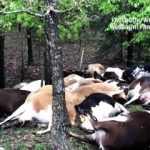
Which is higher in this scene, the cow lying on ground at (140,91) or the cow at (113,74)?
the cow lying on ground at (140,91)

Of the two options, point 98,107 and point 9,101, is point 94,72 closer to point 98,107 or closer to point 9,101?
point 9,101

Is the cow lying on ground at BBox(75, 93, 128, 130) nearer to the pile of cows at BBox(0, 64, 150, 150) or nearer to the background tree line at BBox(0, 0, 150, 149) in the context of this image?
the pile of cows at BBox(0, 64, 150, 150)

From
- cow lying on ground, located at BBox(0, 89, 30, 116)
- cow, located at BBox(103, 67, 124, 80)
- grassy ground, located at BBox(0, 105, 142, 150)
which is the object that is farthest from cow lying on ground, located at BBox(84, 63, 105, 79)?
grassy ground, located at BBox(0, 105, 142, 150)

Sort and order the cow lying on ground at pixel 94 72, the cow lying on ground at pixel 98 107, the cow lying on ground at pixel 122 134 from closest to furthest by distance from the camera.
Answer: the cow lying on ground at pixel 122 134 → the cow lying on ground at pixel 98 107 → the cow lying on ground at pixel 94 72

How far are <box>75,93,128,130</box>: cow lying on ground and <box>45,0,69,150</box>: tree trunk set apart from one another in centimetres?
148

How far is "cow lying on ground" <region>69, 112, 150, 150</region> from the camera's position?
696 cm

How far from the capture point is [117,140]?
696cm

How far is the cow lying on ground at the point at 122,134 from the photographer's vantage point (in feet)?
22.9

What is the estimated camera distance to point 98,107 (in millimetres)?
8203

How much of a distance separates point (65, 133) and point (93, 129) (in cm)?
106

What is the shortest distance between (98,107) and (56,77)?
2.31 metres

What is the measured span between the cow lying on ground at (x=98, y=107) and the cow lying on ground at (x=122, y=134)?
734mm

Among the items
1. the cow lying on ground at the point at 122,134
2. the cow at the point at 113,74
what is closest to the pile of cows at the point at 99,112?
the cow lying on ground at the point at 122,134

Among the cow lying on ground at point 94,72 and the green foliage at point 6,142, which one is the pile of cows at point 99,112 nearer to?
the green foliage at point 6,142
